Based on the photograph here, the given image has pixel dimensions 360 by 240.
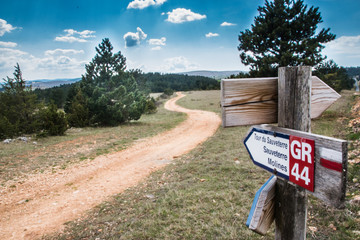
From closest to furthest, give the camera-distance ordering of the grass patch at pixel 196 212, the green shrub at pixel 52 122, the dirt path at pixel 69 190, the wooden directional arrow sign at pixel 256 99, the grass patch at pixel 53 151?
the wooden directional arrow sign at pixel 256 99 < the grass patch at pixel 196 212 < the dirt path at pixel 69 190 < the grass patch at pixel 53 151 < the green shrub at pixel 52 122

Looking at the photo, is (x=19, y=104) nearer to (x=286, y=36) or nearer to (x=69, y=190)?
(x=69, y=190)

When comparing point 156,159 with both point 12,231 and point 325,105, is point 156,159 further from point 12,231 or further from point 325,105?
point 325,105

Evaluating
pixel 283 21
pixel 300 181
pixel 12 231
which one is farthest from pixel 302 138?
pixel 283 21

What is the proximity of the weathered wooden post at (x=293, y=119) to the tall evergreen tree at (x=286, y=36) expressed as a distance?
12.9 m

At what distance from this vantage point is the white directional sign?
121 cm

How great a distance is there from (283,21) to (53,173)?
15007 mm

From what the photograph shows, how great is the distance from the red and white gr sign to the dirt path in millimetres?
4484

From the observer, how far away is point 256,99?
4.90 ft

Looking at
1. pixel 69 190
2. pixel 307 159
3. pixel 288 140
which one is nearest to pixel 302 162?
pixel 307 159

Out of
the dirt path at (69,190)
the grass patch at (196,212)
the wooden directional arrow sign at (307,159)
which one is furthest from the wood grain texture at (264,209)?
the dirt path at (69,190)

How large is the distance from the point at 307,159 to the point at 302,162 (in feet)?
0.14

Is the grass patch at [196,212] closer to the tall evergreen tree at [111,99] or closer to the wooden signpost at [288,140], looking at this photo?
the wooden signpost at [288,140]

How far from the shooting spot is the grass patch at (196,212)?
3119 millimetres

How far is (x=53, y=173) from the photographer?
715 centimetres
